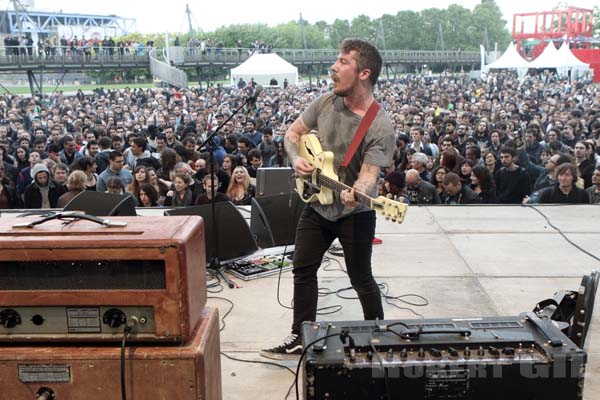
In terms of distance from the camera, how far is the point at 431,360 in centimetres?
258

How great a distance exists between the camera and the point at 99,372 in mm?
2307

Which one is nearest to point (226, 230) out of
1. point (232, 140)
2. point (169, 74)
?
point (232, 140)

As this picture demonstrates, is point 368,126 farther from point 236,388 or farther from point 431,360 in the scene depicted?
point 236,388

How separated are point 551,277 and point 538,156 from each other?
6.46 m

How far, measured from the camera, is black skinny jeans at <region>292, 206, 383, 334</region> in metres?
3.61

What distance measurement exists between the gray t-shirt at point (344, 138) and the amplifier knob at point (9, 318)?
1.83m

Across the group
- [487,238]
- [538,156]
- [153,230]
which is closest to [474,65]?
[538,156]

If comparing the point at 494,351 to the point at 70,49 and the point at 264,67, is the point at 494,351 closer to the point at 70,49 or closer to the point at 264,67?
the point at 264,67

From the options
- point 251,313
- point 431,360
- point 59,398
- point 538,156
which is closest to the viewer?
point 59,398

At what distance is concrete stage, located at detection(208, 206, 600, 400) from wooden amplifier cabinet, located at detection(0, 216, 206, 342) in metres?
1.35

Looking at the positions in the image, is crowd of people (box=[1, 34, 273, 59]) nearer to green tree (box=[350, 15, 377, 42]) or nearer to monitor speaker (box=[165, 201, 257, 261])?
monitor speaker (box=[165, 201, 257, 261])

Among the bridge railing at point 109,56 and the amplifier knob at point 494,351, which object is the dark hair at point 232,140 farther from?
the bridge railing at point 109,56

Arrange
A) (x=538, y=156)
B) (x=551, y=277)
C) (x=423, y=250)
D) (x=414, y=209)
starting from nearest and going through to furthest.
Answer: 1. (x=551, y=277)
2. (x=423, y=250)
3. (x=414, y=209)
4. (x=538, y=156)

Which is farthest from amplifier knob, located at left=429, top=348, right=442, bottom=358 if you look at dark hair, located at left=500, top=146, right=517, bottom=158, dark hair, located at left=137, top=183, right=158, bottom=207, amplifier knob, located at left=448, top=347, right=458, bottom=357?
dark hair, located at left=500, top=146, right=517, bottom=158
